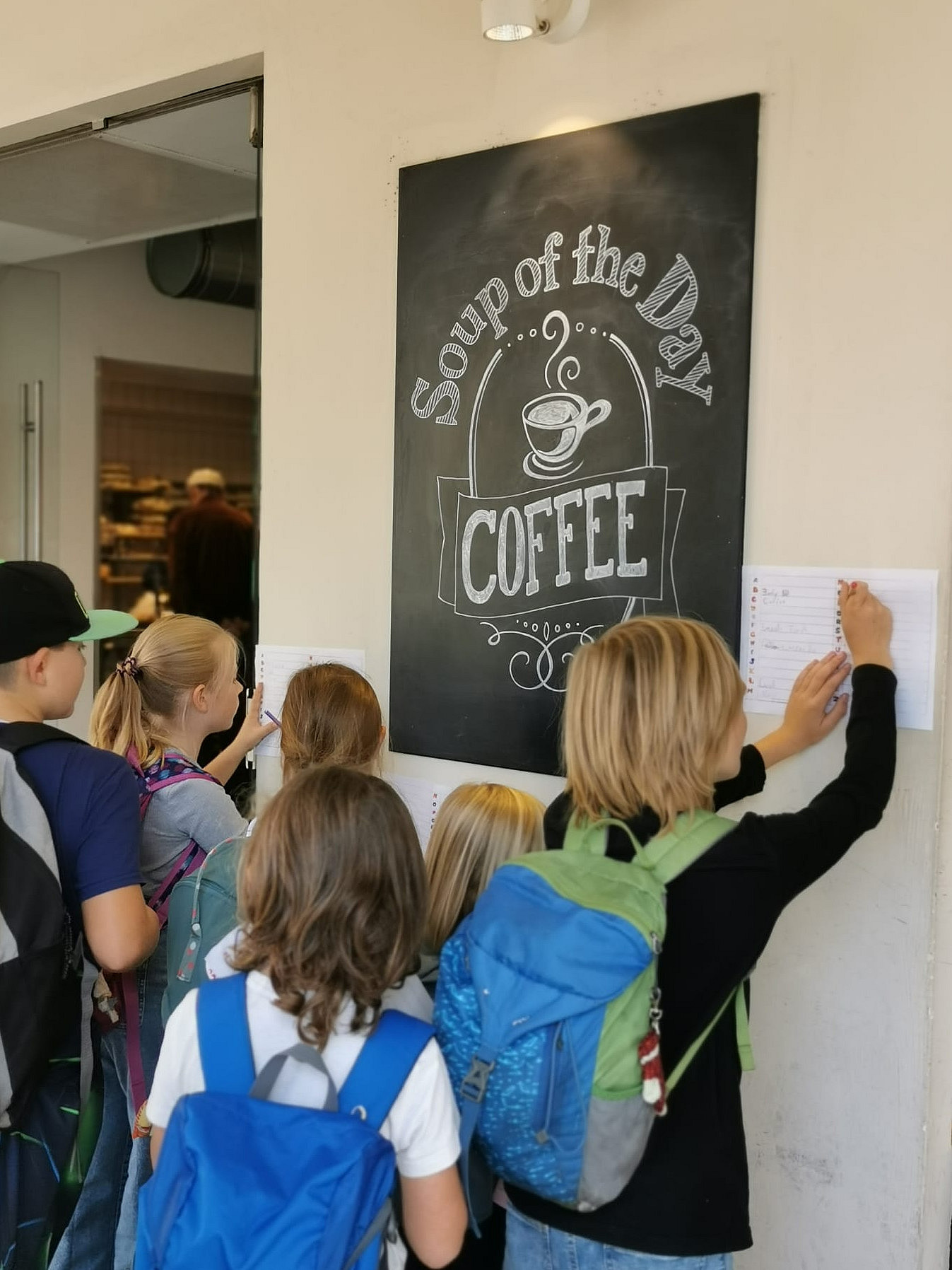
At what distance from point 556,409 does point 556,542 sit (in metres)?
0.26

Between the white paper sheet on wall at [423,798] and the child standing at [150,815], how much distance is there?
41 centimetres

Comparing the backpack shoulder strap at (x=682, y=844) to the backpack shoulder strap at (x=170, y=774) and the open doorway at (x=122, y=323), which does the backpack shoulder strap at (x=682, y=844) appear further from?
the open doorway at (x=122, y=323)

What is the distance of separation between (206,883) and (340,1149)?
2.49 feet

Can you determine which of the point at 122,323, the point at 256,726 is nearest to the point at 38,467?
the point at 122,323

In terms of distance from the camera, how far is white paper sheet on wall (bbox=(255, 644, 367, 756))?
9.24ft

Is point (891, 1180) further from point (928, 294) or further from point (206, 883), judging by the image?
point (928, 294)

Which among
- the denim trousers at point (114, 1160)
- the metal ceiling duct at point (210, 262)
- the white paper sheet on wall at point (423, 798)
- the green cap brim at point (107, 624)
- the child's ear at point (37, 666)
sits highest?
the metal ceiling duct at point (210, 262)

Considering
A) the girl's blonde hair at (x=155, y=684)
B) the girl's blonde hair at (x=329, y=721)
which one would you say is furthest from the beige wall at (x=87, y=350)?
the girl's blonde hair at (x=329, y=721)

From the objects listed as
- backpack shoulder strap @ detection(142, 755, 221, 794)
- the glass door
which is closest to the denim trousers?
backpack shoulder strap @ detection(142, 755, 221, 794)

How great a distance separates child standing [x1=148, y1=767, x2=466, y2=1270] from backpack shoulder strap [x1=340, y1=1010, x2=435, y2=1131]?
1 centimetres

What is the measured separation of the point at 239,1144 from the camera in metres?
1.43

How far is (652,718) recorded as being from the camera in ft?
5.33

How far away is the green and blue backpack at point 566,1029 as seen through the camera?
1.50 meters

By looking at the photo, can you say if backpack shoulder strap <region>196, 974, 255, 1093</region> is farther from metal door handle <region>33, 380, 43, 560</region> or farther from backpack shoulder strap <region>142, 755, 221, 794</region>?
metal door handle <region>33, 380, 43, 560</region>
